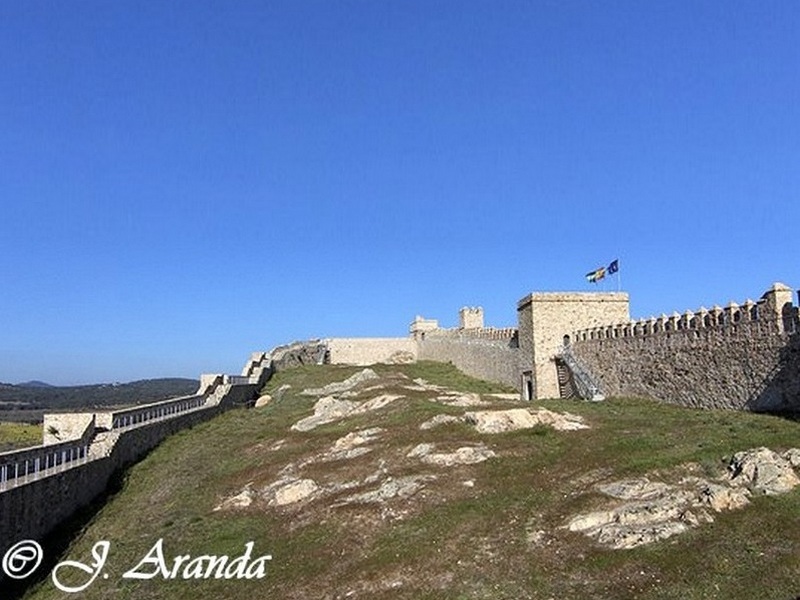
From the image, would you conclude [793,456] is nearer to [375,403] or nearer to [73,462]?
[375,403]

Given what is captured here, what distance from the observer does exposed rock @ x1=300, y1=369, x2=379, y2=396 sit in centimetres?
5794

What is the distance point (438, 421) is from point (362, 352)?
6667 centimetres

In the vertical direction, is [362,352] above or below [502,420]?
above

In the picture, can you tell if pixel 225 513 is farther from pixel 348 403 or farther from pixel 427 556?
pixel 348 403

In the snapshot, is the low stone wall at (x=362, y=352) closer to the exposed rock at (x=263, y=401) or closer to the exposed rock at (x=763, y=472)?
the exposed rock at (x=263, y=401)

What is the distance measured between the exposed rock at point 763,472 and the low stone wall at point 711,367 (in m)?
9.79

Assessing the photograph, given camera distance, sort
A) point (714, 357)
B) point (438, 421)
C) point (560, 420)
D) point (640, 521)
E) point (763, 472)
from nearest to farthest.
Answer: point (640, 521) → point (763, 472) → point (560, 420) → point (438, 421) → point (714, 357)

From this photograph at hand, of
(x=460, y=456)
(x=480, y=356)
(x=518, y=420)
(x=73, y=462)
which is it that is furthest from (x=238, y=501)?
(x=480, y=356)

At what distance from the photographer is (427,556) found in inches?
733

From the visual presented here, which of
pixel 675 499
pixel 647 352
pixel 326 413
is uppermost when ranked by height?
pixel 647 352

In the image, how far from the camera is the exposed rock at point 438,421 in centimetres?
3275

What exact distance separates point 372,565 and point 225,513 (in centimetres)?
946

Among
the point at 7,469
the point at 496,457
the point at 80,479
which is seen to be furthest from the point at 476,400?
the point at 7,469

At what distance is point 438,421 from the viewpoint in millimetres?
33125
